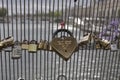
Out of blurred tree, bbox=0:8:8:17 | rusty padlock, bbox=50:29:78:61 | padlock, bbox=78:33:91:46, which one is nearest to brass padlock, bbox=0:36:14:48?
blurred tree, bbox=0:8:8:17

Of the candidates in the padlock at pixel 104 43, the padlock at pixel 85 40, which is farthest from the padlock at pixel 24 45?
the padlock at pixel 104 43

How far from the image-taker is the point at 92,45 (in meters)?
3.00

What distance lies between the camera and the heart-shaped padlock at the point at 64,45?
2775mm

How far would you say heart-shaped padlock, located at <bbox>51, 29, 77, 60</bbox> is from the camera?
278cm

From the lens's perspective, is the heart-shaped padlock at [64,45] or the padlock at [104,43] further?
the padlock at [104,43]

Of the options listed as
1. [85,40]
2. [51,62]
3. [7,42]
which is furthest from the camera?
[51,62]

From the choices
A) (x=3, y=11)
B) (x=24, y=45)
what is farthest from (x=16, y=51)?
(x=3, y=11)

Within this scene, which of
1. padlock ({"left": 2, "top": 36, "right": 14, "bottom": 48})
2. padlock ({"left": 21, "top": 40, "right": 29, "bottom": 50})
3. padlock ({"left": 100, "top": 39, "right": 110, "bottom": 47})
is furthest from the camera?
padlock ({"left": 100, "top": 39, "right": 110, "bottom": 47})

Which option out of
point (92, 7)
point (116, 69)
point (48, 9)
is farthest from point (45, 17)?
point (116, 69)

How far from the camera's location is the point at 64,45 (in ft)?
9.17

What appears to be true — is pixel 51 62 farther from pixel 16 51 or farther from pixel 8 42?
pixel 8 42

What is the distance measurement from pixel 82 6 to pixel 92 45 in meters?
0.47

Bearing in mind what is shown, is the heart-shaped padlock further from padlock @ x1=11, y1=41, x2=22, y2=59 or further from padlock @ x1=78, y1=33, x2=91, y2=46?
padlock @ x1=11, y1=41, x2=22, y2=59

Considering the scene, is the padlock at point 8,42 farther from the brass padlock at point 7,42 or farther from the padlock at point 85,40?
the padlock at point 85,40
